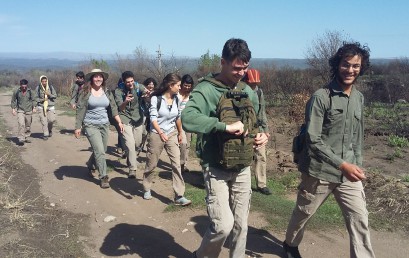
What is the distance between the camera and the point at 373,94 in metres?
19.7

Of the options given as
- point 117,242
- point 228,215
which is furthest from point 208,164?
point 117,242

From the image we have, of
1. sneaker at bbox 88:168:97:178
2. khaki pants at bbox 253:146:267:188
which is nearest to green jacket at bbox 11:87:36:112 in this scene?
sneaker at bbox 88:168:97:178

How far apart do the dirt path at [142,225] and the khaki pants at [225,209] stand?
3.48ft

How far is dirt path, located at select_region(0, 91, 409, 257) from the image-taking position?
15.5 ft

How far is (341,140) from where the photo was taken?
12.2 feet

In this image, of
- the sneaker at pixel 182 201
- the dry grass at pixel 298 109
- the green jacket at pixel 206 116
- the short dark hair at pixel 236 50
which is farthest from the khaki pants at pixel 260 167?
the dry grass at pixel 298 109

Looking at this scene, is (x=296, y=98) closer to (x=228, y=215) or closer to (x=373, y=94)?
(x=373, y=94)

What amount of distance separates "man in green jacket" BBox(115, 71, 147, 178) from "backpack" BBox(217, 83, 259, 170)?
13.8 feet

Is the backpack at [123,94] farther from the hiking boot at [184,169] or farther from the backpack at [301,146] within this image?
the backpack at [301,146]

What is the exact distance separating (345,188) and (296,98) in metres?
11.5

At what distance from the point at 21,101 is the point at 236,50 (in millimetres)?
10099

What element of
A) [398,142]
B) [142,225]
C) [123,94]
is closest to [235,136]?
[142,225]

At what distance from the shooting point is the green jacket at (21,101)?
38.7 ft

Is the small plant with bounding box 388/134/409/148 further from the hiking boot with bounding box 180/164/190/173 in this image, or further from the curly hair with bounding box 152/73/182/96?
the curly hair with bounding box 152/73/182/96
